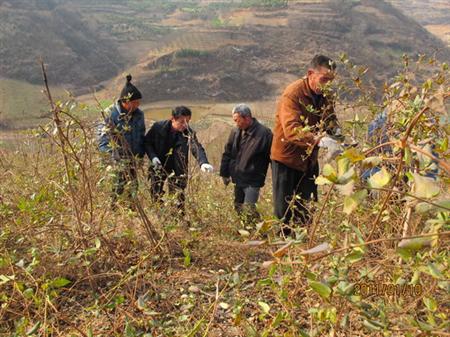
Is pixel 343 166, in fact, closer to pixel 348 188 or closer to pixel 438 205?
pixel 348 188

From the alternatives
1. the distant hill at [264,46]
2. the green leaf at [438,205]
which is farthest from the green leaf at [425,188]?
the distant hill at [264,46]

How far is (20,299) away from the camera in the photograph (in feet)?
6.03

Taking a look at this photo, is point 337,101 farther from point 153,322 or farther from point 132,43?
point 132,43

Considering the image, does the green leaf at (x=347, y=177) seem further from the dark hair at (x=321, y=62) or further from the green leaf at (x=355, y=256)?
the dark hair at (x=321, y=62)

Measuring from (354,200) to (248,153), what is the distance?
2.57m

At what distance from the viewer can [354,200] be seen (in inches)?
30.9

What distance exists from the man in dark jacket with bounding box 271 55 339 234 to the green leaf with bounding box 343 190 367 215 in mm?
1527

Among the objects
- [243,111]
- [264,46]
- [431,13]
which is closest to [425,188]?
[243,111]

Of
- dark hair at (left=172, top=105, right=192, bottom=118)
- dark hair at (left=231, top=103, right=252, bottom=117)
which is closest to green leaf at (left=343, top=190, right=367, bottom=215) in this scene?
dark hair at (left=231, top=103, right=252, bottom=117)

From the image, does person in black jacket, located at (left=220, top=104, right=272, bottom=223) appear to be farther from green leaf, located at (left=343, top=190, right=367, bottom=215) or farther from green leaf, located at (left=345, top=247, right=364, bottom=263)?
green leaf, located at (left=343, top=190, right=367, bottom=215)

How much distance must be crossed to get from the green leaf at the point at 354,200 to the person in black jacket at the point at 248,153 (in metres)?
2.40

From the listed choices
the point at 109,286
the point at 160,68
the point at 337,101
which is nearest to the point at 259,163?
the point at 337,101

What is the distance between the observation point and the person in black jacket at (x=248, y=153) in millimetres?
3301

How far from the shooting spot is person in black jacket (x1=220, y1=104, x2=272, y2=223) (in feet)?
10.8
